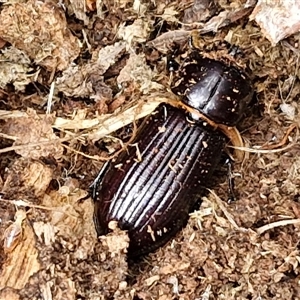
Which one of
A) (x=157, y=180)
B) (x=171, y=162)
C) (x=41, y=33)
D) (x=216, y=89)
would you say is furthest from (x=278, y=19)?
(x=41, y=33)

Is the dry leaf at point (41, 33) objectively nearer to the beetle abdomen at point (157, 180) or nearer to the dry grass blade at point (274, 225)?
the beetle abdomen at point (157, 180)

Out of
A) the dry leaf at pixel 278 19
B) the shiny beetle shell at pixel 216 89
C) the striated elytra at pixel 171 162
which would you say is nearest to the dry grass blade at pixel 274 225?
the striated elytra at pixel 171 162

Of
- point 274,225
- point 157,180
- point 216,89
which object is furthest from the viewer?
point 216,89

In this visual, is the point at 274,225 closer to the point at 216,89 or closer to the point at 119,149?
the point at 216,89

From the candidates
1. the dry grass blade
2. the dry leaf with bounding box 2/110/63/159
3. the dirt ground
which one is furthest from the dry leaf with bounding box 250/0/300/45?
the dry leaf with bounding box 2/110/63/159

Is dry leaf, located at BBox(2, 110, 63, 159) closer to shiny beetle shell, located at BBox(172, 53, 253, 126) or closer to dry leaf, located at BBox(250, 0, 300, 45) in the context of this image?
shiny beetle shell, located at BBox(172, 53, 253, 126)

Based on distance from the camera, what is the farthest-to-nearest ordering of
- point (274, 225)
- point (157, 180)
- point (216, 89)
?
point (216, 89), point (157, 180), point (274, 225)
